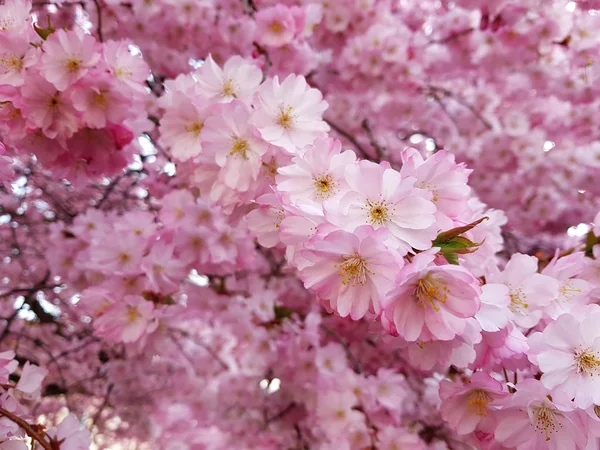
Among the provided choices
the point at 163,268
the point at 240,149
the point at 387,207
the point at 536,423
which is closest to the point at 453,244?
the point at 387,207

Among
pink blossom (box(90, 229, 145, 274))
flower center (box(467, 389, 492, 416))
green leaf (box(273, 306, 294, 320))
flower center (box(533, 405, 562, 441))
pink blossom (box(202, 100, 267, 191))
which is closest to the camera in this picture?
flower center (box(533, 405, 562, 441))

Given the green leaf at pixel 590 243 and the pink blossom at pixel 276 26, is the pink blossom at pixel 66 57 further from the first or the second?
the green leaf at pixel 590 243

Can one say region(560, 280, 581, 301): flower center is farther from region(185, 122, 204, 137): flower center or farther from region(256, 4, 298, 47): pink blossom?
region(256, 4, 298, 47): pink blossom

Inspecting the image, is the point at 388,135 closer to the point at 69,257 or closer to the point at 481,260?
the point at 69,257

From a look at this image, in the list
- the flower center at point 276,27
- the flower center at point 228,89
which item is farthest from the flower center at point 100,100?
the flower center at point 276,27

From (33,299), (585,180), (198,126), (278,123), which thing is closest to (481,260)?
(278,123)

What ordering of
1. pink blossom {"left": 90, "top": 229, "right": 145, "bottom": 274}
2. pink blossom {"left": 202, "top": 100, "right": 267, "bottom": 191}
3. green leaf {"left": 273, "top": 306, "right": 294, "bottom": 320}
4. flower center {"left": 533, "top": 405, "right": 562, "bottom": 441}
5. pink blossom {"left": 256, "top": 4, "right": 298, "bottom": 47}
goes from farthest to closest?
green leaf {"left": 273, "top": 306, "right": 294, "bottom": 320}, pink blossom {"left": 256, "top": 4, "right": 298, "bottom": 47}, pink blossom {"left": 90, "top": 229, "right": 145, "bottom": 274}, pink blossom {"left": 202, "top": 100, "right": 267, "bottom": 191}, flower center {"left": 533, "top": 405, "right": 562, "bottom": 441}

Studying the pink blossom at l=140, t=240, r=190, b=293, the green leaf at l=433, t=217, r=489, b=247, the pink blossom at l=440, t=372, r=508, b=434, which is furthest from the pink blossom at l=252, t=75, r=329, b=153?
the pink blossom at l=140, t=240, r=190, b=293
